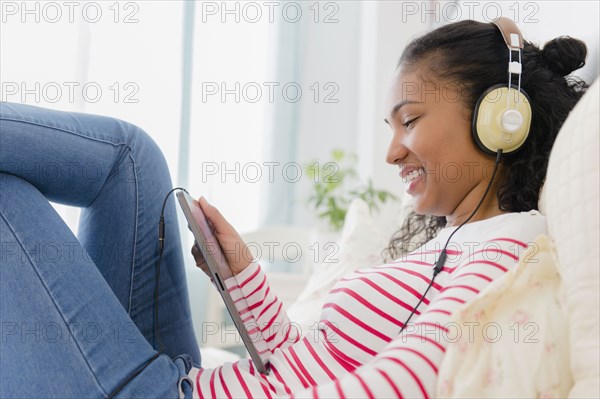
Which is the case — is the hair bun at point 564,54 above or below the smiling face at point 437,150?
above

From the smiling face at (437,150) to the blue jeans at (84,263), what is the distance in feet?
1.31

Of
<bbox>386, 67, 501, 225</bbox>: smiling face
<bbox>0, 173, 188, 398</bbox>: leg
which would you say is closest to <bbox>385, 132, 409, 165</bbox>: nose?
<bbox>386, 67, 501, 225</bbox>: smiling face

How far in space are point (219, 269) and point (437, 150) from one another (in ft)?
1.22

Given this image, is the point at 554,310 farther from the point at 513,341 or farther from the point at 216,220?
the point at 216,220

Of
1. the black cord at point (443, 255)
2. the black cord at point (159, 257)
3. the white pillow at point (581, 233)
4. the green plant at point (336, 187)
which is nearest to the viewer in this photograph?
the white pillow at point (581, 233)

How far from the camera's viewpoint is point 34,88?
6.41ft

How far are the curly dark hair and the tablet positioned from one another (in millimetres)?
420

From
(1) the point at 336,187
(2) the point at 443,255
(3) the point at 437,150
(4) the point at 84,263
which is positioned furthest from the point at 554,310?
(1) the point at 336,187

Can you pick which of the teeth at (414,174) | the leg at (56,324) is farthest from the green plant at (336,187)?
the leg at (56,324)

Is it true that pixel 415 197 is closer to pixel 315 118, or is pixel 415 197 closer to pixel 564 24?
pixel 564 24

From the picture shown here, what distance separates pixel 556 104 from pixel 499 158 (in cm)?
13

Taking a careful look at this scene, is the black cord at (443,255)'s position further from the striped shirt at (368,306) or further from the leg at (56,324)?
the leg at (56,324)

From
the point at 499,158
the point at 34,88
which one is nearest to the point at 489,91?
the point at 499,158

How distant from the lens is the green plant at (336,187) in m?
2.28
